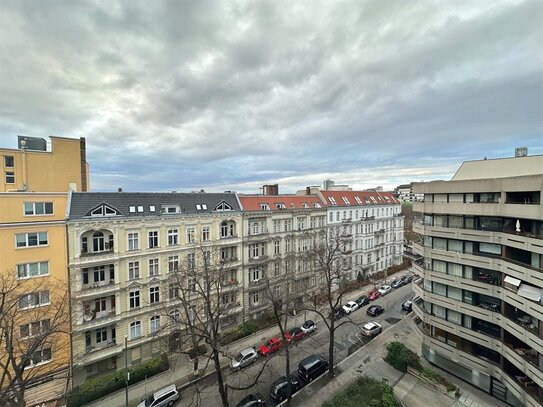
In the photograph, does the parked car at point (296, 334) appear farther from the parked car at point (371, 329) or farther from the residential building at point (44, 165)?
the residential building at point (44, 165)

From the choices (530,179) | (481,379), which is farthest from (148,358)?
(530,179)

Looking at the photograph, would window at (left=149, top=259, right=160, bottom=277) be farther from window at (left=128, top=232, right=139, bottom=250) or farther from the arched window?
the arched window

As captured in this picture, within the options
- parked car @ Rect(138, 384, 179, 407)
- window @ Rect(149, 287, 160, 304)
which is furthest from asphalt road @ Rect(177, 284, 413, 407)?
window @ Rect(149, 287, 160, 304)

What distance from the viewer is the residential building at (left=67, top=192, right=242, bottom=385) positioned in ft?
74.9

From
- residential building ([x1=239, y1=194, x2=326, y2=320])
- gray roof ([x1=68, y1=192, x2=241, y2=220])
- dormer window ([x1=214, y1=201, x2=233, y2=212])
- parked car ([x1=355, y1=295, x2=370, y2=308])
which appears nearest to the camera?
gray roof ([x1=68, y1=192, x2=241, y2=220])

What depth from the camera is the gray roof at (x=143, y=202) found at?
2347 cm

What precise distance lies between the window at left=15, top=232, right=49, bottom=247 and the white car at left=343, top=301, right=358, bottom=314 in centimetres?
3623

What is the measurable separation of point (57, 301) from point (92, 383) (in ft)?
26.8

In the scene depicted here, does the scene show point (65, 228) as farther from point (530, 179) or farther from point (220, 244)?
point (530, 179)

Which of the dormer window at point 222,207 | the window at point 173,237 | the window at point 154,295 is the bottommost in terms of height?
the window at point 154,295

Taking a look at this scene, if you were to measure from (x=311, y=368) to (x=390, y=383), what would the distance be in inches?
282

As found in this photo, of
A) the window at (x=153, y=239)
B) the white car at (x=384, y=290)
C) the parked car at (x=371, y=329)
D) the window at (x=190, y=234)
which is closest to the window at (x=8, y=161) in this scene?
the window at (x=153, y=239)

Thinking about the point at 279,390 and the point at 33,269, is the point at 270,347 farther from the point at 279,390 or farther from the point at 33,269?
the point at 33,269

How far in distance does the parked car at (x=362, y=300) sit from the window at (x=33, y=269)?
38781mm
